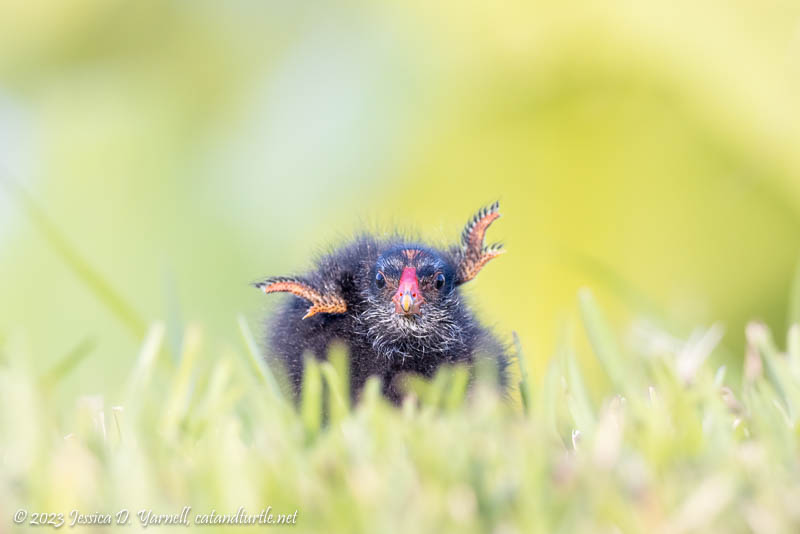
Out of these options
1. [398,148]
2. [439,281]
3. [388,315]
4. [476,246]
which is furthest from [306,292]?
[398,148]

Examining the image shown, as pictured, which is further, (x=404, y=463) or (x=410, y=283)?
(x=410, y=283)

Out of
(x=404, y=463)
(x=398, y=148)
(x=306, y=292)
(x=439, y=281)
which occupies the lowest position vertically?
(x=398, y=148)

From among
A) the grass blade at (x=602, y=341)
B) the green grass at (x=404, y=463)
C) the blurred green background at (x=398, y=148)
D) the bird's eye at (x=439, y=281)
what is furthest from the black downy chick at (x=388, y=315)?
the blurred green background at (x=398, y=148)

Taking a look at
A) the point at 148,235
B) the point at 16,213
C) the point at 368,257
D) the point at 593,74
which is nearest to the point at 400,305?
the point at 368,257

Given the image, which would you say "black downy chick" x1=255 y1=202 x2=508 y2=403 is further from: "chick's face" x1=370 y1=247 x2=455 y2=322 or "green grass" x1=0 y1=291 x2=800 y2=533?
"green grass" x1=0 y1=291 x2=800 y2=533

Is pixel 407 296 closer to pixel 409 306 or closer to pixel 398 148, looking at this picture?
pixel 409 306

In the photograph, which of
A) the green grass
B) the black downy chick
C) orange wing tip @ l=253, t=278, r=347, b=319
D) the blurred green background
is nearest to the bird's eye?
the black downy chick
